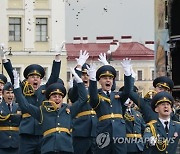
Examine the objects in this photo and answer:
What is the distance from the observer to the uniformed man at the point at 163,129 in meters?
12.0

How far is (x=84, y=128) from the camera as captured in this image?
1520cm

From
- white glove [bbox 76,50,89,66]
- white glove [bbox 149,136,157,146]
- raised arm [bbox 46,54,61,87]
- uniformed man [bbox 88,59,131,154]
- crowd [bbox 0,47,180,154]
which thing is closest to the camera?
white glove [bbox 149,136,157,146]

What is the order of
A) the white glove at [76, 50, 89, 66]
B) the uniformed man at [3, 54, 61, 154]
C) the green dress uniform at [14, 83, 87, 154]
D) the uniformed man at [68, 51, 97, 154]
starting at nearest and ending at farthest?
the green dress uniform at [14, 83, 87, 154] → the uniformed man at [3, 54, 61, 154] → the white glove at [76, 50, 89, 66] → the uniformed man at [68, 51, 97, 154]

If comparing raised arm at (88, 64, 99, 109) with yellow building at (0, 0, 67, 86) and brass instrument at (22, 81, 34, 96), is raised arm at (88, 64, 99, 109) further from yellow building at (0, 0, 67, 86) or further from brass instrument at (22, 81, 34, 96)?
yellow building at (0, 0, 67, 86)

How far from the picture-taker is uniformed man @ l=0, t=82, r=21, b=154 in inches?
598

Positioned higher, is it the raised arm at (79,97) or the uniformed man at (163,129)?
the raised arm at (79,97)

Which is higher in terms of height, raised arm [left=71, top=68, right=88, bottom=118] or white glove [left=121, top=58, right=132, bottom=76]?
white glove [left=121, top=58, right=132, bottom=76]

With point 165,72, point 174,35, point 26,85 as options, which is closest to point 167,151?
point 26,85

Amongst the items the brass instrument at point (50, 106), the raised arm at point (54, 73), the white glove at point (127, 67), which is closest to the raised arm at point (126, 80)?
the white glove at point (127, 67)

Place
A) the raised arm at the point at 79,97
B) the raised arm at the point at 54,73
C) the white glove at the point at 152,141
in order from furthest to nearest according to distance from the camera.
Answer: the raised arm at the point at 54,73 → the raised arm at the point at 79,97 → the white glove at the point at 152,141

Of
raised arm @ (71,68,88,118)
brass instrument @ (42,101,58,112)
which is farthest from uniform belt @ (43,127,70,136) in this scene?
raised arm @ (71,68,88,118)

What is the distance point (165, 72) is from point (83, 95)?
11.4m

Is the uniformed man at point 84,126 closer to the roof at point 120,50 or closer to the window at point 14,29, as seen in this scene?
the window at point 14,29

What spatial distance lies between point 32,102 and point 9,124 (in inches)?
44.6
